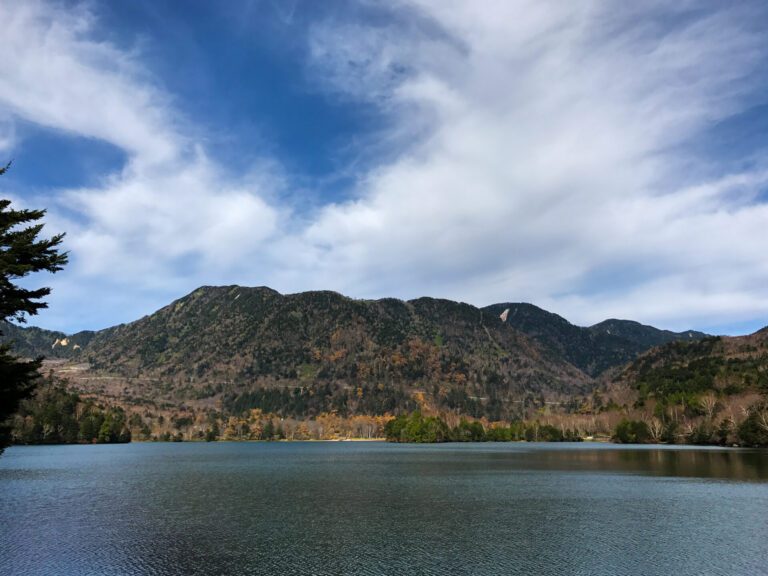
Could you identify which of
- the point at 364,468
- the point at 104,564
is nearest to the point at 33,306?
the point at 104,564

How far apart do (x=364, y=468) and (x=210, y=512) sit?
7375cm

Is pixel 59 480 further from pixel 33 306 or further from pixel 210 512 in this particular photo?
pixel 33 306

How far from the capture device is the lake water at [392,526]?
147 ft

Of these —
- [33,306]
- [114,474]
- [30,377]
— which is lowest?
→ [114,474]

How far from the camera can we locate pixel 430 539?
53.8 m

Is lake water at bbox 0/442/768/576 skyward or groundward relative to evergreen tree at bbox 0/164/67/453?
groundward

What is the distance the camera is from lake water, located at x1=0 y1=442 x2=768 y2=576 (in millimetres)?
44916

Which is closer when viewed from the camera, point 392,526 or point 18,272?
point 18,272

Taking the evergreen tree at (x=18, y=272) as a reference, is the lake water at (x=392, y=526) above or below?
below

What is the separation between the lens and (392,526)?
60.3m

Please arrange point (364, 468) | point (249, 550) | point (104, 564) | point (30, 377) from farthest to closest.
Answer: point (364, 468), point (249, 550), point (104, 564), point (30, 377)

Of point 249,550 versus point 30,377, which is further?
point 249,550

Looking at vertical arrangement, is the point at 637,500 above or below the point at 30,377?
below

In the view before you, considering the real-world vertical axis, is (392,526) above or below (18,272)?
below
